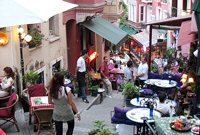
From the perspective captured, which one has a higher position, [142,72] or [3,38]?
[3,38]

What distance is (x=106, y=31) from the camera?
602 inches

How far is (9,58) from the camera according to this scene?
28.7 ft

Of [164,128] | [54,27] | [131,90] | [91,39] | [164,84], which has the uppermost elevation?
[54,27]

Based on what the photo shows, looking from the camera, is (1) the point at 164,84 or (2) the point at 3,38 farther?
(1) the point at 164,84

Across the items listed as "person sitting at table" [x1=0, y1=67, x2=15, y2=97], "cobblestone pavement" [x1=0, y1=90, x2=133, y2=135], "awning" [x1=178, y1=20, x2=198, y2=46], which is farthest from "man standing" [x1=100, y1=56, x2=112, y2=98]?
"person sitting at table" [x1=0, y1=67, x2=15, y2=97]

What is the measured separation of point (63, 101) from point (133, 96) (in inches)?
157

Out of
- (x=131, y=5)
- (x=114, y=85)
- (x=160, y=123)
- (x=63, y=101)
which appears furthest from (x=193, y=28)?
(x=131, y=5)

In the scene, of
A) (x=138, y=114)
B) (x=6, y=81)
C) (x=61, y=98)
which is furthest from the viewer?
(x=6, y=81)

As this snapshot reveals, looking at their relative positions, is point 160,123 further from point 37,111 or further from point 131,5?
point 131,5

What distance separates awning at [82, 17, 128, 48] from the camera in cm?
1456

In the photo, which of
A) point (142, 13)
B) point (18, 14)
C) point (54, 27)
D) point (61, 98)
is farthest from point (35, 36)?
point (142, 13)

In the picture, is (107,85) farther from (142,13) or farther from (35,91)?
(142,13)

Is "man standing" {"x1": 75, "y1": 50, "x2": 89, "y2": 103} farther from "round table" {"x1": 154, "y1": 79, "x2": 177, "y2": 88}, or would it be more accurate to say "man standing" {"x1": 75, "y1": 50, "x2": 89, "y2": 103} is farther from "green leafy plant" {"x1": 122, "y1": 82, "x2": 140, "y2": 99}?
"round table" {"x1": 154, "y1": 79, "x2": 177, "y2": 88}

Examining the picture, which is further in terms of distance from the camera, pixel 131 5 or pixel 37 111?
pixel 131 5
